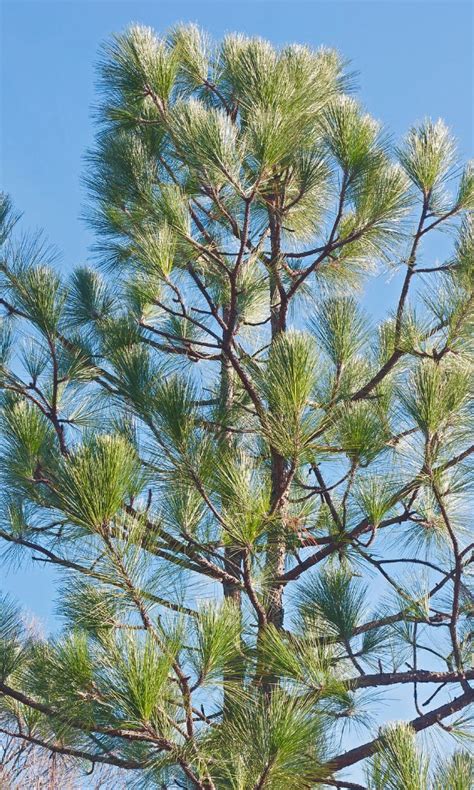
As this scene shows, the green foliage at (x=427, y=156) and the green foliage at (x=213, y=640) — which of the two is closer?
the green foliage at (x=213, y=640)

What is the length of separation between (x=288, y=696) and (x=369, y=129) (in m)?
1.35

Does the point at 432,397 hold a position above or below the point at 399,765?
above

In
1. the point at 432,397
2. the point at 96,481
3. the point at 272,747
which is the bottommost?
the point at 272,747

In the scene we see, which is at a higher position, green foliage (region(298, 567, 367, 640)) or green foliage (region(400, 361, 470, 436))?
green foliage (region(400, 361, 470, 436))

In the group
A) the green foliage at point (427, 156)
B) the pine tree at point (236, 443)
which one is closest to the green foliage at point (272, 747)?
the pine tree at point (236, 443)

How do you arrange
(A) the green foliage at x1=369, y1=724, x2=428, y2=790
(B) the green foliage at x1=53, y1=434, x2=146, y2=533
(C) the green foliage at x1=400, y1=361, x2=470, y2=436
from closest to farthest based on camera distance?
1. (A) the green foliage at x1=369, y1=724, x2=428, y2=790
2. (B) the green foliage at x1=53, y1=434, x2=146, y2=533
3. (C) the green foliage at x1=400, y1=361, x2=470, y2=436

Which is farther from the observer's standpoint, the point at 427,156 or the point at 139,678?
the point at 427,156

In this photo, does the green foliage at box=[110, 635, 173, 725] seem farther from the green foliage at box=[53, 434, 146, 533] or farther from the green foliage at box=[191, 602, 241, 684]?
the green foliage at box=[53, 434, 146, 533]

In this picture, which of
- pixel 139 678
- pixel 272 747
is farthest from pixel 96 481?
pixel 272 747

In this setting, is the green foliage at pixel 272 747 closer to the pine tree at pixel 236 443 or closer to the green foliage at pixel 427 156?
→ the pine tree at pixel 236 443

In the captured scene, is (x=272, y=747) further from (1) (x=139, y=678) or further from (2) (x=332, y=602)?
(2) (x=332, y=602)

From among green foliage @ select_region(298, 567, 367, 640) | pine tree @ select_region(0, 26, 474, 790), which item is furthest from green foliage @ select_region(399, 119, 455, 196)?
green foliage @ select_region(298, 567, 367, 640)

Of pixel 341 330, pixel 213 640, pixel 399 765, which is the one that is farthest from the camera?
pixel 341 330

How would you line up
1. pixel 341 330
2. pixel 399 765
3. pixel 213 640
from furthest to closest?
pixel 341 330
pixel 213 640
pixel 399 765
